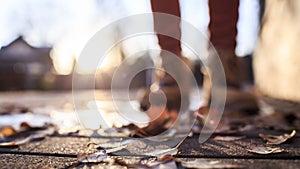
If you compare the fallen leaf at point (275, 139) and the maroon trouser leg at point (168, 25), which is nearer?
the fallen leaf at point (275, 139)

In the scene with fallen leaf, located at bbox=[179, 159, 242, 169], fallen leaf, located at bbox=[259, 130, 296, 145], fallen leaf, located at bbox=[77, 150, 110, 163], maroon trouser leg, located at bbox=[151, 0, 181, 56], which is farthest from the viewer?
maroon trouser leg, located at bbox=[151, 0, 181, 56]

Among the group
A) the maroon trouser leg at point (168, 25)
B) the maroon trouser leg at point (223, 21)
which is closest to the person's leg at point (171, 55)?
the maroon trouser leg at point (168, 25)

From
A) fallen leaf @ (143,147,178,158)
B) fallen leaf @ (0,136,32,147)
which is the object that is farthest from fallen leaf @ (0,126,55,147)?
fallen leaf @ (143,147,178,158)

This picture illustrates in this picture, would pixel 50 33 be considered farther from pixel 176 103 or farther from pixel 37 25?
pixel 176 103

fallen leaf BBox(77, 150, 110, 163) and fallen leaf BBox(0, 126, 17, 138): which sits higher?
fallen leaf BBox(0, 126, 17, 138)

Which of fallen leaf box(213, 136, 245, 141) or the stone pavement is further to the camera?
fallen leaf box(213, 136, 245, 141)

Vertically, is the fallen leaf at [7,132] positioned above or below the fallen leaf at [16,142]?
above

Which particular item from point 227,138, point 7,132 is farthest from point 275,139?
point 7,132

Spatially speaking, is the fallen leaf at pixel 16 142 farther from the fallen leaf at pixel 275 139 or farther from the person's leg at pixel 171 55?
the fallen leaf at pixel 275 139

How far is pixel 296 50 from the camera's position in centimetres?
208

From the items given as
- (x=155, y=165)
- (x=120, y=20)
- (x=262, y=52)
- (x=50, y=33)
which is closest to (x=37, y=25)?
(x=50, y=33)

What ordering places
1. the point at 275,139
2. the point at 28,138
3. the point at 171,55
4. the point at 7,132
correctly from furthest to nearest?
the point at 171,55
the point at 7,132
the point at 28,138
the point at 275,139

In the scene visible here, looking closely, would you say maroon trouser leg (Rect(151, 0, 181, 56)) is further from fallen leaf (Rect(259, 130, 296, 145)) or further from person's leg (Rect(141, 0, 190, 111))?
fallen leaf (Rect(259, 130, 296, 145))

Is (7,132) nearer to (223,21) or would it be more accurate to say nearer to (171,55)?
(171,55)
